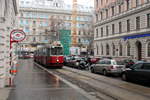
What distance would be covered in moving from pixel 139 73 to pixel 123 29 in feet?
116

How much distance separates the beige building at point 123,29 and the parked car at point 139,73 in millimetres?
25309

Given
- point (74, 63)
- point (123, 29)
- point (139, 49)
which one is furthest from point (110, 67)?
point (123, 29)

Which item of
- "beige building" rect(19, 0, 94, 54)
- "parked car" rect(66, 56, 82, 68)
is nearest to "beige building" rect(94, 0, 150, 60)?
"parked car" rect(66, 56, 82, 68)

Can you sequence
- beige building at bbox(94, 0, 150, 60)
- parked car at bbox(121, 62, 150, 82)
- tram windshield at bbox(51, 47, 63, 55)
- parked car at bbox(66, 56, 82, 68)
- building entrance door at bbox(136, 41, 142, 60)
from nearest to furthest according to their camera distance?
parked car at bbox(121, 62, 150, 82) < tram windshield at bbox(51, 47, 63, 55) < parked car at bbox(66, 56, 82, 68) < beige building at bbox(94, 0, 150, 60) < building entrance door at bbox(136, 41, 142, 60)

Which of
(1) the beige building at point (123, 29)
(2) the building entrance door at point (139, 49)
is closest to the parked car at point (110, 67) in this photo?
(1) the beige building at point (123, 29)

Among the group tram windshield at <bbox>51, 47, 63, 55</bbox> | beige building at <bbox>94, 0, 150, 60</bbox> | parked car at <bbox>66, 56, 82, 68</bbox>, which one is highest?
beige building at <bbox>94, 0, 150, 60</bbox>

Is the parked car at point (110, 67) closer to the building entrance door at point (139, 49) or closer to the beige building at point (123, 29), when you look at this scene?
the beige building at point (123, 29)

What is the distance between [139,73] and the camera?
15.3m

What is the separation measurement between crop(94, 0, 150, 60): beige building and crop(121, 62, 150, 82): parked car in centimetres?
2531

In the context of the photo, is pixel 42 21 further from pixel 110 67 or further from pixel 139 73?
pixel 139 73

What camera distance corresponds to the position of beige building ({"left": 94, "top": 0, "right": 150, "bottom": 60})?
4166cm

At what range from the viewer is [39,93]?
11305mm

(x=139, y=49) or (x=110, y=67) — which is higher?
(x=139, y=49)

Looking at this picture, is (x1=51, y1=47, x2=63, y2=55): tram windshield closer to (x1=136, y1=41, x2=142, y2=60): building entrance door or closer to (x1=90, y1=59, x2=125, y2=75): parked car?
(x1=90, y1=59, x2=125, y2=75): parked car
